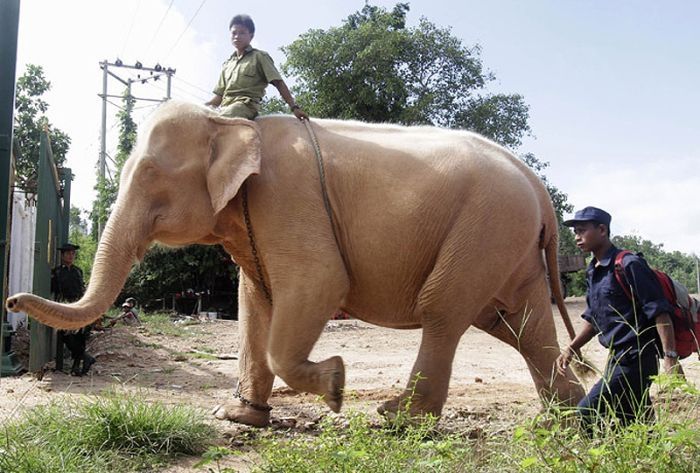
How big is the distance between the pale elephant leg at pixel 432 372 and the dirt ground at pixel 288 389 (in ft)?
0.94

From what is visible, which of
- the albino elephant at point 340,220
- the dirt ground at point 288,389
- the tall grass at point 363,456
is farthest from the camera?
Result: the dirt ground at point 288,389

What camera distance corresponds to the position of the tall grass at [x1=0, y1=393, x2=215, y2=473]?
357cm

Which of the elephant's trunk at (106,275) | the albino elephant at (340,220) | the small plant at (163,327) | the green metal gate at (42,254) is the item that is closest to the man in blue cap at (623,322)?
the albino elephant at (340,220)

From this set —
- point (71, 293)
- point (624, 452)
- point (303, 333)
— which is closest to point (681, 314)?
point (624, 452)

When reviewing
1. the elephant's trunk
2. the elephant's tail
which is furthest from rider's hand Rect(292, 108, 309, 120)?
the elephant's tail

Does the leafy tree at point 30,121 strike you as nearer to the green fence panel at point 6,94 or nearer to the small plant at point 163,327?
the small plant at point 163,327

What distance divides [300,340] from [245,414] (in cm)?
128

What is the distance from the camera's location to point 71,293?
8.30 metres

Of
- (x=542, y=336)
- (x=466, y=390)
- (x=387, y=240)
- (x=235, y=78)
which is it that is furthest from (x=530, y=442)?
(x=466, y=390)

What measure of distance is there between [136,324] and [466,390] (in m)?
10.2

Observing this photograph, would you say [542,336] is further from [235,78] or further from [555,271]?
[235,78]

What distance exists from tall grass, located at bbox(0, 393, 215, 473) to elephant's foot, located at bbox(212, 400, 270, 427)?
2.80 feet

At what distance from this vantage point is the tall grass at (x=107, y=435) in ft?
11.7

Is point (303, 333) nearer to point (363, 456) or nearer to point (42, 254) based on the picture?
point (363, 456)
